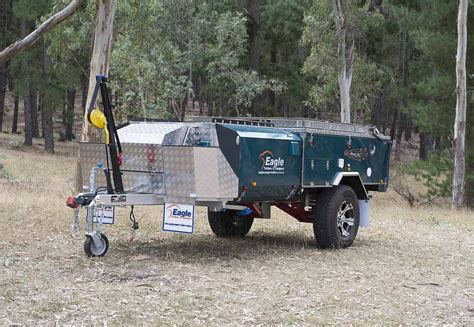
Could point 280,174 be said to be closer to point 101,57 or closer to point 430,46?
point 101,57

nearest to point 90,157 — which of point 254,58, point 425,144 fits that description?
point 254,58

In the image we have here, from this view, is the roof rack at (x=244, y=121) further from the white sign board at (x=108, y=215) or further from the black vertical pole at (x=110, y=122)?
the white sign board at (x=108, y=215)

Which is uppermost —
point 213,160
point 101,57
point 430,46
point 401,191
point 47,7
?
point 47,7

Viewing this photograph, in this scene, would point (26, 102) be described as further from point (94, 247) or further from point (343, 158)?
point (94, 247)

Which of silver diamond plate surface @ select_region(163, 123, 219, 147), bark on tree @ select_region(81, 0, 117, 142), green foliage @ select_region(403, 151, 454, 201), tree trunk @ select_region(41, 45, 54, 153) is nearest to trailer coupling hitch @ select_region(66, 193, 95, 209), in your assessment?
silver diamond plate surface @ select_region(163, 123, 219, 147)

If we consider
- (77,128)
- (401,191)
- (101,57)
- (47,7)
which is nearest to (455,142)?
(401,191)

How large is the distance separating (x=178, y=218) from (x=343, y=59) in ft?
68.0

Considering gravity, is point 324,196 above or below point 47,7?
below

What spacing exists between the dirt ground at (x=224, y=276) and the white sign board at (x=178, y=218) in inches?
17.9

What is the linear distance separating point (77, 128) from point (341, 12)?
1429 inches

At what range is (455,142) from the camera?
22031 mm

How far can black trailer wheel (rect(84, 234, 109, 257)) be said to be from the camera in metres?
8.48

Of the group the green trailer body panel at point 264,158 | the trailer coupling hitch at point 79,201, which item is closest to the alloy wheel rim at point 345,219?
the green trailer body panel at point 264,158

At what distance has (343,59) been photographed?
28000 mm
